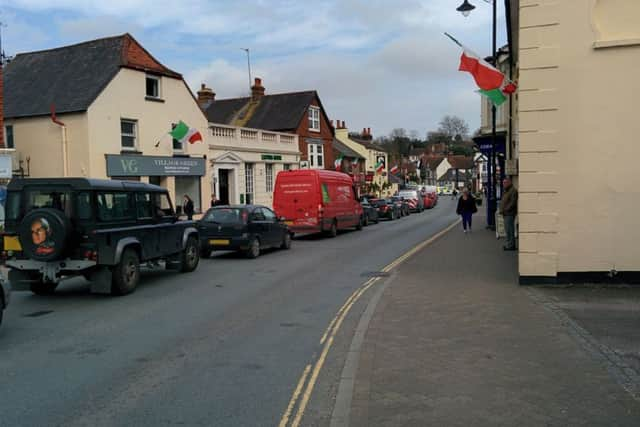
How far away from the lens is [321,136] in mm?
45219

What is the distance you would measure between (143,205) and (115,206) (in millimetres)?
992

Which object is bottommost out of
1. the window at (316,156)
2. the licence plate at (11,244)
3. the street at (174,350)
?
the street at (174,350)

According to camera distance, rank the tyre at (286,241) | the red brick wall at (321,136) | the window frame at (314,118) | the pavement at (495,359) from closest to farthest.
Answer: the pavement at (495,359) < the tyre at (286,241) < the red brick wall at (321,136) < the window frame at (314,118)

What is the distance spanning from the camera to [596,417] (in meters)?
4.61

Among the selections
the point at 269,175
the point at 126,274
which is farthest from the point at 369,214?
the point at 126,274

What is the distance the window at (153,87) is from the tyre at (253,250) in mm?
12378

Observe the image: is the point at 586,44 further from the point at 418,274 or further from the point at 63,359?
the point at 63,359

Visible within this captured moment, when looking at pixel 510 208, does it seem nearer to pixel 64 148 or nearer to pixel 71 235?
pixel 71 235

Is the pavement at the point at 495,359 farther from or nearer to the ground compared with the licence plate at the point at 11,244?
nearer to the ground

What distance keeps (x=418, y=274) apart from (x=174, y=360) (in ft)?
22.7

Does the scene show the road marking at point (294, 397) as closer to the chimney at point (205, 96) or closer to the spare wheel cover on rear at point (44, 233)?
the spare wheel cover on rear at point (44, 233)

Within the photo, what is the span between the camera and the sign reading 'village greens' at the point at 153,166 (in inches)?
929

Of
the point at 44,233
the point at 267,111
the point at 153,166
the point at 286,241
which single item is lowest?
the point at 286,241

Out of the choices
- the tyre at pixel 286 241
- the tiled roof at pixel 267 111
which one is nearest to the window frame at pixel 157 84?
the tyre at pixel 286 241
